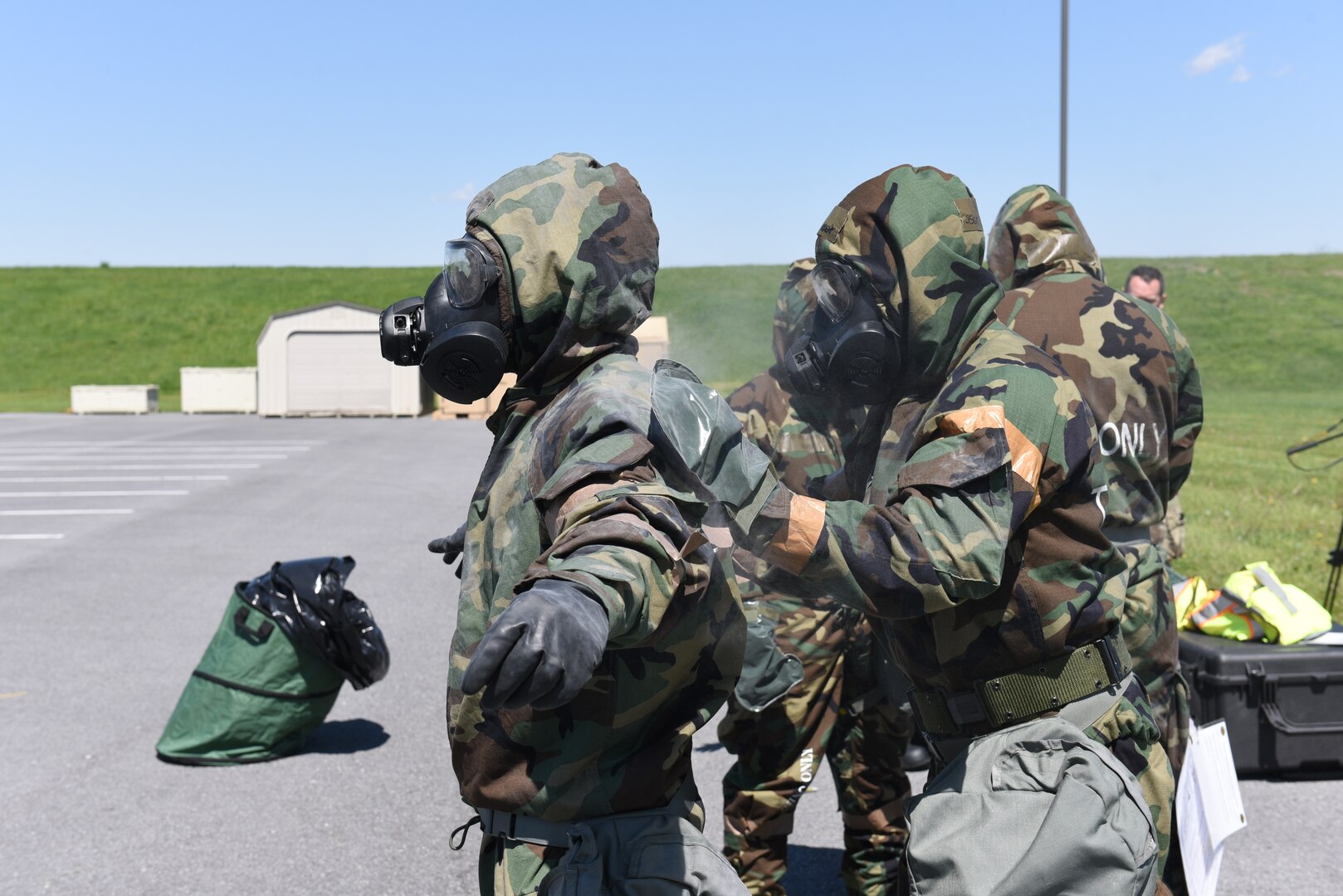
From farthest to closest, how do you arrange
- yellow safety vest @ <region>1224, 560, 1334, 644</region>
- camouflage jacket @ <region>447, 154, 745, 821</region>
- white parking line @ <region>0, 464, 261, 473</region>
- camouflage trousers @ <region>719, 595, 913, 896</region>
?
1. white parking line @ <region>0, 464, 261, 473</region>
2. yellow safety vest @ <region>1224, 560, 1334, 644</region>
3. camouflage trousers @ <region>719, 595, 913, 896</region>
4. camouflage jacket @ <region>447, 154, 745, 821</region>

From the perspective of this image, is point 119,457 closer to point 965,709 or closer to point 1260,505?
point 1260,505

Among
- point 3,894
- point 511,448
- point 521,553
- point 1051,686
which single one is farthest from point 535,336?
point 3,894

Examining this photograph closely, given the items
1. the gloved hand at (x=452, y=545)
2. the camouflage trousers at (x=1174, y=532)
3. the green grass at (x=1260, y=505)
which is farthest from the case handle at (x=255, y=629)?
the green grass at (x=1260, y=505)

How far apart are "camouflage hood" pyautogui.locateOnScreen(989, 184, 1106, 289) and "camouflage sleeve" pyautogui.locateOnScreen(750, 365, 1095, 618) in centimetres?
179

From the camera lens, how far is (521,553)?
1.92 metres

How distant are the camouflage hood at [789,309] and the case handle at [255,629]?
2.40 metres

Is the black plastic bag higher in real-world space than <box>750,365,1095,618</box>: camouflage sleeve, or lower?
lower

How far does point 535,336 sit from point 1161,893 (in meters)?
1.82

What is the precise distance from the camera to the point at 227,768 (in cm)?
521

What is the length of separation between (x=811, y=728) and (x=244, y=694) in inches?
101

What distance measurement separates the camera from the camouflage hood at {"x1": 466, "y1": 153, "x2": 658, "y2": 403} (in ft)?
6.90

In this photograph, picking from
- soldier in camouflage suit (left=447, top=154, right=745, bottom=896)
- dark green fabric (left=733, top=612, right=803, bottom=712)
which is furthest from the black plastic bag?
soldier in camouflage suit (left=447, top=154, right=745, bottom=896)

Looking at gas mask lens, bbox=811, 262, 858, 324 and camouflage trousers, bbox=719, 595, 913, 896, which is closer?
gas mask lens, bbox=811, 262, 858, 324

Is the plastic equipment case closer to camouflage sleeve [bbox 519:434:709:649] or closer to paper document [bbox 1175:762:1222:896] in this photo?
paper document [bbox 1175:762:1222:896]
